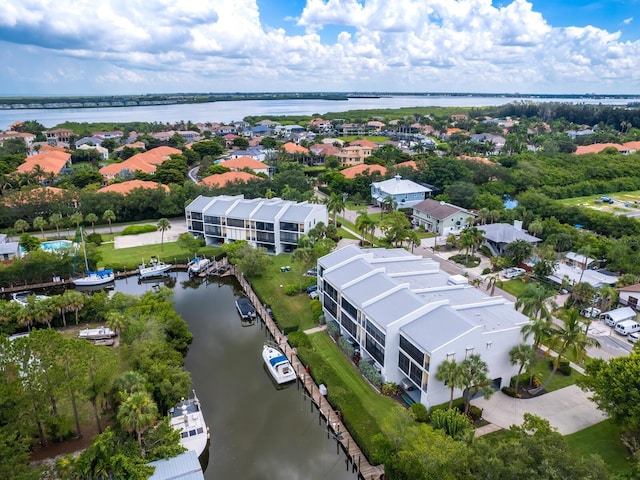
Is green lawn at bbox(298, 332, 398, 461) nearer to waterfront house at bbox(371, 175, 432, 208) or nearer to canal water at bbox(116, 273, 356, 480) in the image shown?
canal water at bbox(116, 273, 356, 480)

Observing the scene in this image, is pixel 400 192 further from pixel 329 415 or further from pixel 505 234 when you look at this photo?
pixel 329 415

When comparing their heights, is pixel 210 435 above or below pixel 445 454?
below

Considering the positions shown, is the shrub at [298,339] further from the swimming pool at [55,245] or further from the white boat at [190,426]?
the swimming pool at [55,245]

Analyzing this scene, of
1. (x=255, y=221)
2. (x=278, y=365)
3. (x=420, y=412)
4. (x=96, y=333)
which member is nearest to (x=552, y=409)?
(x=420, y=412)

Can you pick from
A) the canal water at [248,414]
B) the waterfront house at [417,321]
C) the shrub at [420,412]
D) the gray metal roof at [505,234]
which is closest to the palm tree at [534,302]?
the waterfront house at [417,321]

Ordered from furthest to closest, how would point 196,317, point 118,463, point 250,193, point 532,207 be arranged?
point 250,193 → point 532,207 → point 196,317 → point 118,463

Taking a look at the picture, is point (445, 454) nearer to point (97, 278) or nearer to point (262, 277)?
point (262, 277)

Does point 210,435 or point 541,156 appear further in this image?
point 541,156

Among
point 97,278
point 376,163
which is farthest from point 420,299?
point 376,163
